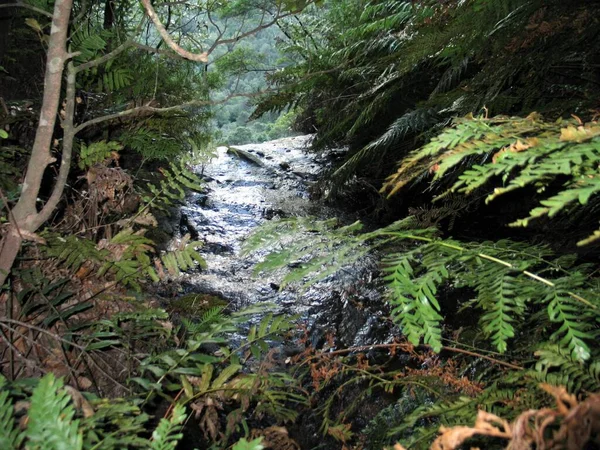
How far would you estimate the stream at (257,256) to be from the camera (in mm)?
2840

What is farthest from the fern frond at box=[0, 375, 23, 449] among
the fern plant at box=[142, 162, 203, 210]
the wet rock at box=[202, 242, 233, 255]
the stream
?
the wet rock at box=[202, 242, 233, 255]

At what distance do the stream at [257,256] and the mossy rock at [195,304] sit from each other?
0.59 ft

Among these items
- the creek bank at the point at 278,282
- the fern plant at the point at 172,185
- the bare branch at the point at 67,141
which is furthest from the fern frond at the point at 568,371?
the fern plant at the point at 172,185

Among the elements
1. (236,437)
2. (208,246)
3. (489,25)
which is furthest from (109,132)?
(489,25)

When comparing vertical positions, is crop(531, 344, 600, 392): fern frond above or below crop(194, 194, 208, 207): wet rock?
below

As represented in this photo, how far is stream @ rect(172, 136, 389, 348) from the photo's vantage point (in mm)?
2840

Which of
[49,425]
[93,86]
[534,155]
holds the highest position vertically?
[93,86]

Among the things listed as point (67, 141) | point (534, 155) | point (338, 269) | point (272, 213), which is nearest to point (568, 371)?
point (534, 155)

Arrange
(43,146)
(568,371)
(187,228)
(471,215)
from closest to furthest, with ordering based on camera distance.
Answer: (568,371), (43,146), (471,215), (187,228)

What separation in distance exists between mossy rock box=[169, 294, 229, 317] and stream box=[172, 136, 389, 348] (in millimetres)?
181

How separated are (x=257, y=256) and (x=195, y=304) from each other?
3.61 ft

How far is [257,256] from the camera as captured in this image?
3809 millimetres

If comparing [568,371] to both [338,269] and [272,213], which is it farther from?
[272,213]

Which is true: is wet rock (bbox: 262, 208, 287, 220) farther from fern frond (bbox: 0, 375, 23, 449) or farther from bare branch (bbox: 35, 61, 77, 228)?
fern frond (bbox: 0, 375, 23, 449)
